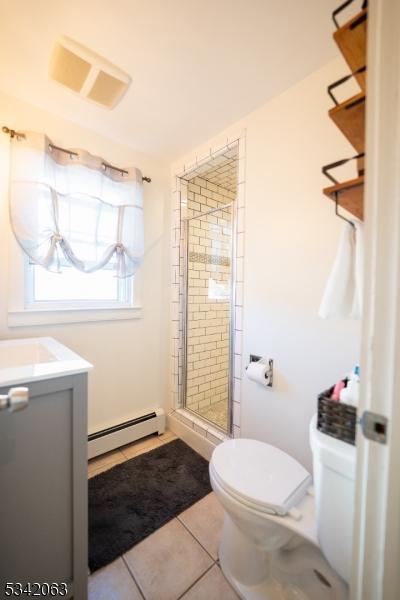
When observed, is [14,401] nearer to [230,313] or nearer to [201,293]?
[230,313]

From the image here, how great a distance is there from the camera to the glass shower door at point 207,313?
2.23m

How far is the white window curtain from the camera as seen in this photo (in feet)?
4.65

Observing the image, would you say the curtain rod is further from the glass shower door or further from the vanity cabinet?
the vanity cabinet

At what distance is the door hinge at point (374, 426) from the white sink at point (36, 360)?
0.87 m

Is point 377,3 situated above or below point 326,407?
above

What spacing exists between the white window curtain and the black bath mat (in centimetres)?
138

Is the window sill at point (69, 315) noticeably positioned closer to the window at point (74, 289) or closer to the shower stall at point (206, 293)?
the window at point (74, 289)

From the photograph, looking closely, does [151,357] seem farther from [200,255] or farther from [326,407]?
[326,407]

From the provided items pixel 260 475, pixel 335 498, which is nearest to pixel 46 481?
pixel 260 475

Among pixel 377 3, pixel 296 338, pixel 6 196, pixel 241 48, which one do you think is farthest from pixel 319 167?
pixel 6 196

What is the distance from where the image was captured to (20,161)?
1402 mm

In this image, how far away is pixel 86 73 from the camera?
126cm

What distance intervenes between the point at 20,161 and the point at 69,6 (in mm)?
762

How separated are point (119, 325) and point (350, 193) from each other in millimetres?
1714
